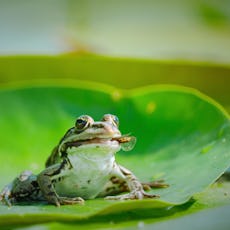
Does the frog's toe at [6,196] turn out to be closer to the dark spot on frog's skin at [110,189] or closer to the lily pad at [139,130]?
the lily pad at [139,130]

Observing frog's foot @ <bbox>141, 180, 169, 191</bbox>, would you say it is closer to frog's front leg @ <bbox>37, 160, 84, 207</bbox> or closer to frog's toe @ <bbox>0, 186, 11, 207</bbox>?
frog's front leg @ <bbox>37, 160, 84, 207</bbox>

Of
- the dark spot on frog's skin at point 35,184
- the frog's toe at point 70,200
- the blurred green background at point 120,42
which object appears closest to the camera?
the frog's toe at point 70,200

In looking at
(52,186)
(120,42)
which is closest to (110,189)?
(52,186)

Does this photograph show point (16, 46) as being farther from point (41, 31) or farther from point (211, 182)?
point (211, 182)

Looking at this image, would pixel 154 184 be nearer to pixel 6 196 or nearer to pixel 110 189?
pixel 110 189

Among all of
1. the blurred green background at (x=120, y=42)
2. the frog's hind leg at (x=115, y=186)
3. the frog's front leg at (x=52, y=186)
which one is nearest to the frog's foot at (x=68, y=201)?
the frog's front leg at (x=52, y=186)

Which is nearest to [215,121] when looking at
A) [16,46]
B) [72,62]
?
[72,62]
